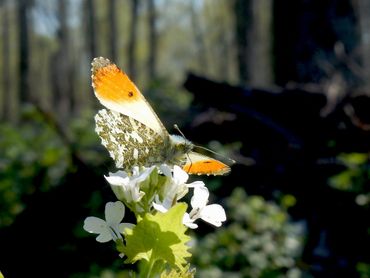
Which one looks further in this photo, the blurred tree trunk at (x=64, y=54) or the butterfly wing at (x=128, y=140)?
the blurred tree trunk at (x=64, y=54)

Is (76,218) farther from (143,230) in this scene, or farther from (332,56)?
(143,230)

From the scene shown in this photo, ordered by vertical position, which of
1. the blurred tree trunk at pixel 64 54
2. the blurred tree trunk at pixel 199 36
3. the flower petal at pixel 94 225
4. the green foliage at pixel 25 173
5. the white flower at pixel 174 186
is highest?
the white flower at pixel 174 186

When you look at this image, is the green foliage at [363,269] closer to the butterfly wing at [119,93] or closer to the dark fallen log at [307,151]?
the dark fallen log at [307,151]

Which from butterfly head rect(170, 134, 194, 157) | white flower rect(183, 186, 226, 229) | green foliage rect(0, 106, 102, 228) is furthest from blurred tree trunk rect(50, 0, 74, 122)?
white flower rect(183, 186, 226, 229)

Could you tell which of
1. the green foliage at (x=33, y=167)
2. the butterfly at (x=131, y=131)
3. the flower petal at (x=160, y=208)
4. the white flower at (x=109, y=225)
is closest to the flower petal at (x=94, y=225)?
the white flower at (x=109, y=225)

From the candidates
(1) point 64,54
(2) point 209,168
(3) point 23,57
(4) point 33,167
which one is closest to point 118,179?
(2) point 209,168

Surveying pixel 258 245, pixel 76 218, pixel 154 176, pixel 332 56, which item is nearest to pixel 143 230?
pixel 154 176

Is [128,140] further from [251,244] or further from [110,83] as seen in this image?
[251,244]
